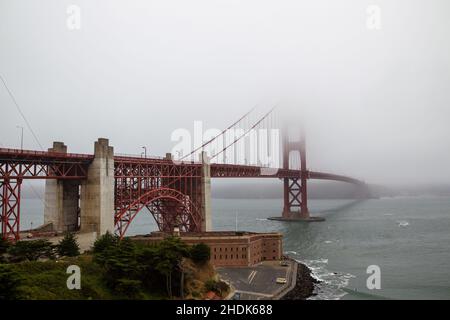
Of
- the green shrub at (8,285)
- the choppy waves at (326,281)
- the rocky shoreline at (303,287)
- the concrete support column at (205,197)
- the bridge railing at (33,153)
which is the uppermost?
the bridge railing at (33,153)

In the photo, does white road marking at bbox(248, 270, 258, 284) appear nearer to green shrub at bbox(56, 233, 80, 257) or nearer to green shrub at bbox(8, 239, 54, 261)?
green shrub at bbox(56, 233, 80, 257)

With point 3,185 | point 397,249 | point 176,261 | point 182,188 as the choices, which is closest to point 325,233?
point 397,249

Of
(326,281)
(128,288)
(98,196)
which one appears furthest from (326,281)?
(98,196)

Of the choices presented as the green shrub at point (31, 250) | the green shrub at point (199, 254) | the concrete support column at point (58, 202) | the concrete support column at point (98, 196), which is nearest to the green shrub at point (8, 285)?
the green shrub at point (31, 250)

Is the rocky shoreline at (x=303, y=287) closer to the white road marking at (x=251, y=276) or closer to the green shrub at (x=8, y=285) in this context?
the white road marking at (x=251, y=276)

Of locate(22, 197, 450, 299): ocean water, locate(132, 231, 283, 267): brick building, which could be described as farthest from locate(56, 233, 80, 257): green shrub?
locate(22, 197, 450, 299): ocean water

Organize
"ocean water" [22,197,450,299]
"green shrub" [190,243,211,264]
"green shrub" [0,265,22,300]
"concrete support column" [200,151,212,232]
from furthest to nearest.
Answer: "concrete support column" [200,151,212,232] < "ocean water" [22,197,450,299] < "green shrub" [190,243,211,264] < "green shrub" [0,265,22,300]

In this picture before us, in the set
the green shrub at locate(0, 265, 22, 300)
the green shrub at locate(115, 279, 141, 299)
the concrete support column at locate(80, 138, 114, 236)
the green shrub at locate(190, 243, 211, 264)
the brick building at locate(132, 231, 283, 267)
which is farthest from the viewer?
the brick building at locate(132, 231, 283, 267)
